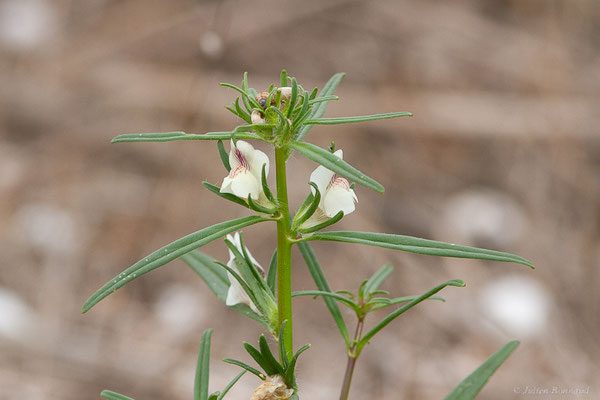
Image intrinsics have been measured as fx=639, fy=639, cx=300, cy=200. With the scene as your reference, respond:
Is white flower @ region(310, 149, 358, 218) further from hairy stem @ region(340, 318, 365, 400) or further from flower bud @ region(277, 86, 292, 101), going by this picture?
hairy stem @ region(340, 318, 365, 400)

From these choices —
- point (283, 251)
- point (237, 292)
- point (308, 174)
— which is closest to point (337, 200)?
point (283, 251)

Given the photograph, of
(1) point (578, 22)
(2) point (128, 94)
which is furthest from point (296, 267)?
(1) point (578, 22)

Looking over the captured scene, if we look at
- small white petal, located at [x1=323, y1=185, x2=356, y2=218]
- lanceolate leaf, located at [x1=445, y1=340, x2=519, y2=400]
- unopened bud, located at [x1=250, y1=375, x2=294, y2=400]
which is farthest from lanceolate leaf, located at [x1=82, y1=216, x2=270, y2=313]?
lanceolate leaf, located at [x1=445, y1=340, x2=519, y2=400]

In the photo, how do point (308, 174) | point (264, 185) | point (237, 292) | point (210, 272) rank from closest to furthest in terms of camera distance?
point (264, 185) → point (237, 292) → point (210, 272) → point (308, 174)

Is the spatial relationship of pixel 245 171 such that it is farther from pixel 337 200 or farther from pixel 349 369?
pixel 349 369

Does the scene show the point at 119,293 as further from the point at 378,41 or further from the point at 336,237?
the point at 336,237
